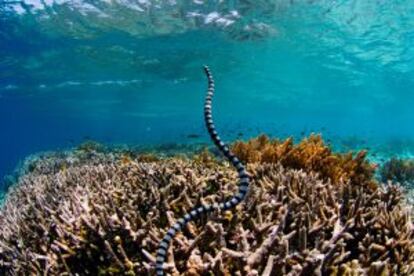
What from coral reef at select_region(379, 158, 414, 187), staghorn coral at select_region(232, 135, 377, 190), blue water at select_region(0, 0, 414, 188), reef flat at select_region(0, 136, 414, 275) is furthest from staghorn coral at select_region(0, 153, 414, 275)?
coral reef at select_region(379, 158, 414, 187)

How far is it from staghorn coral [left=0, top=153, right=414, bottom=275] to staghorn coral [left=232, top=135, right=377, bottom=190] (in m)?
1.25

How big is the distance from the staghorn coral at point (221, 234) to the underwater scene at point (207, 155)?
2cm

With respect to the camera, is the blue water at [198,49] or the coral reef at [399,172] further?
the blue water at [198,49]

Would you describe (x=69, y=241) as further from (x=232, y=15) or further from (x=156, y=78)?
(x=156, y=78)

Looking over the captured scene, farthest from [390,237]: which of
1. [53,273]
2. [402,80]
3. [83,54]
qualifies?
[402,80]

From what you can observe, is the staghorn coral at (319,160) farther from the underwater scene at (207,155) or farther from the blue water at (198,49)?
the blue water at (198,49)

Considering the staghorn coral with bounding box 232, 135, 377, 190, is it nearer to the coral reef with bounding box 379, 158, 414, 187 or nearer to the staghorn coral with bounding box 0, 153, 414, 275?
the staghorn coral with bounding box 0, 153, 414, 275

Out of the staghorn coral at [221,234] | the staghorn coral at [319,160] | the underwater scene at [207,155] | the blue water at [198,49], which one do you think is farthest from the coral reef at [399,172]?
the staghorn coral at [221,234]

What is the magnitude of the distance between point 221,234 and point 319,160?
3673 millimetres

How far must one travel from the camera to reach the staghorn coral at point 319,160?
6.11 m

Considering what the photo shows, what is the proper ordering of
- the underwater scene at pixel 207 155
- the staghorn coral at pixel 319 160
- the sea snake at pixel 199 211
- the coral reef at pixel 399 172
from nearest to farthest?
the sea snake at pixel 199 211
the underwater scene at pixel 207 155
the staghorn coral at pixel 319 160
the coral reef at pixel 399 172

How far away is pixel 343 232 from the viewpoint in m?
3.40

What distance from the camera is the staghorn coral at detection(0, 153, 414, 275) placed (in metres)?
2.92

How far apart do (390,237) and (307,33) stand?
2139 cm
